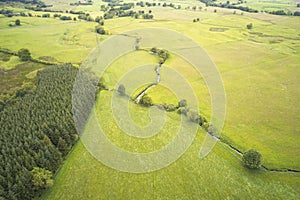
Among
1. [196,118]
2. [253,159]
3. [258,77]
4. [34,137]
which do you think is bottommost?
[253,159]

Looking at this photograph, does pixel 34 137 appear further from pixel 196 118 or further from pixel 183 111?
pixel 196 118

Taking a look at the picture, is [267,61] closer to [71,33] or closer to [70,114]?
[70,114]

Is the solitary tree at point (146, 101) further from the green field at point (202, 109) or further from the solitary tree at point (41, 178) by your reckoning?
the solitary tree at point (41, 178)

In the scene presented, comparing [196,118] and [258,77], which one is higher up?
[258,77]

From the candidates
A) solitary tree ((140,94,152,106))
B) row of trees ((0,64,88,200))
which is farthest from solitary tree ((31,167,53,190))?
solitary tree ((140,94,152,106))

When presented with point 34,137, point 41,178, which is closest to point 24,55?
point 34,137
